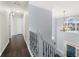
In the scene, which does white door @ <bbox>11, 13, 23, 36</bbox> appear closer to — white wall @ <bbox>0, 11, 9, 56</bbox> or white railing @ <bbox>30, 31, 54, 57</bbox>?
white wall @ <bbox>0, 11, 9, 56</bbox>

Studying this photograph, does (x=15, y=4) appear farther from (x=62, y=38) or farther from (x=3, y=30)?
(x=62, y=38)

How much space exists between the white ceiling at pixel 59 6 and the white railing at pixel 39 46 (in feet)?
1.79

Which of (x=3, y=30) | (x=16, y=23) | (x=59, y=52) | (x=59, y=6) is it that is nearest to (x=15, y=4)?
(x=16, y=23)

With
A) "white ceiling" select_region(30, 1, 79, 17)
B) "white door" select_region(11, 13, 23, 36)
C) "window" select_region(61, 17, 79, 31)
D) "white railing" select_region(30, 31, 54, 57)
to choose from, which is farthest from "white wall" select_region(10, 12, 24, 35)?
"window" select_region(61, 17, 79, 31)

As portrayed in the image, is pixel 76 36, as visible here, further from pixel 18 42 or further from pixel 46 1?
pixel 18 42

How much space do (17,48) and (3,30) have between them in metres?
0.44

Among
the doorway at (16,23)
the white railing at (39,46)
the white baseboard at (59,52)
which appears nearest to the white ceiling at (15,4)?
the doorway at (16,23)

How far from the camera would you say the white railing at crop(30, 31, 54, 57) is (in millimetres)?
2561

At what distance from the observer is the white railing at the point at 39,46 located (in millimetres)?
2561

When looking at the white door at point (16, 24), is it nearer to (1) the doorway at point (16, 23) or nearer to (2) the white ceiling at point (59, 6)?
(1) the doorway at point (16, 23)

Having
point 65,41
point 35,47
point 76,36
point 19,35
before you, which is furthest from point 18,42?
point 76,36

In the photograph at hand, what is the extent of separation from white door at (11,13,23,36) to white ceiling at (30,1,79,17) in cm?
38

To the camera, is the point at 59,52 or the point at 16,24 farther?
the point at 16,24

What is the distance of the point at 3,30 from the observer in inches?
101
